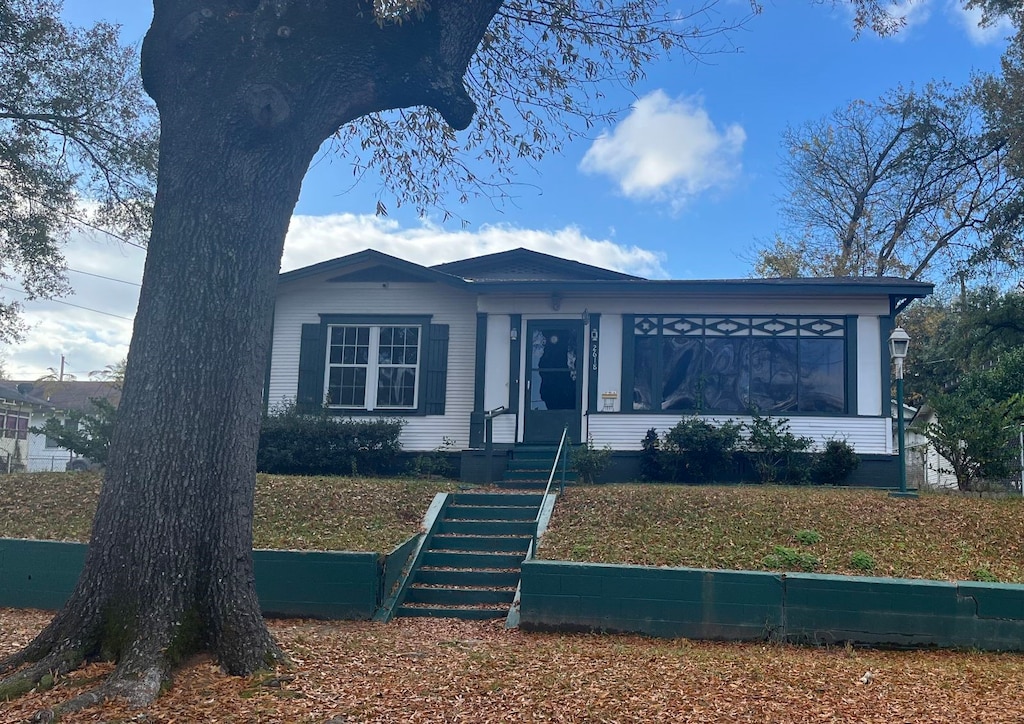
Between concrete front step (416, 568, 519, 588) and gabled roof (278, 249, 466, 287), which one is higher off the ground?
gabled roof (278, 249, 466, 287)

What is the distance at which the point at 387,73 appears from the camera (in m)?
5.62

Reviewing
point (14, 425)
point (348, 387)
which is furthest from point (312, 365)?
point (14, 425)

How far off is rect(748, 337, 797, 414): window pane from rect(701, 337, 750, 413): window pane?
0.43 feet

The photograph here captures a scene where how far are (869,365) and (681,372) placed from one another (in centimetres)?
303

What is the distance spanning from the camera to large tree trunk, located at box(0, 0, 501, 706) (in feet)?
15.6

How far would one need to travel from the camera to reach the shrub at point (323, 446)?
12.7 m

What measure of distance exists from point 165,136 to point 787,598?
6104 millimetres

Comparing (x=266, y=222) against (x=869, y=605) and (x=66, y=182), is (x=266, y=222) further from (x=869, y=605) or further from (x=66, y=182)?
(x=66, y=182)

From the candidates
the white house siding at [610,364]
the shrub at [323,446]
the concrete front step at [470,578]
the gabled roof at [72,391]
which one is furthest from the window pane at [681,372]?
the gabled roof at [72,391]

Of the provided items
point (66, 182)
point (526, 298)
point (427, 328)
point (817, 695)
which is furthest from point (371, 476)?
point (817, 695)

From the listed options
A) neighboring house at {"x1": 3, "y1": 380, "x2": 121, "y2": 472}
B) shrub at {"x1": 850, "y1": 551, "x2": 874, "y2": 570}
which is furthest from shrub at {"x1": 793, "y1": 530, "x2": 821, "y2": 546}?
neighboring house at {"x1": 3, "y1": 380, "x2": 121, "y2": 472}

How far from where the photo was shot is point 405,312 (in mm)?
14242

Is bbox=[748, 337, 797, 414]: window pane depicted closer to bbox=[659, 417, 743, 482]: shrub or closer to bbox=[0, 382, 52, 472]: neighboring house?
bbox=[659, 417, 743, 482]: shrub

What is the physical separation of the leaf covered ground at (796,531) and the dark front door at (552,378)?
2.84m
